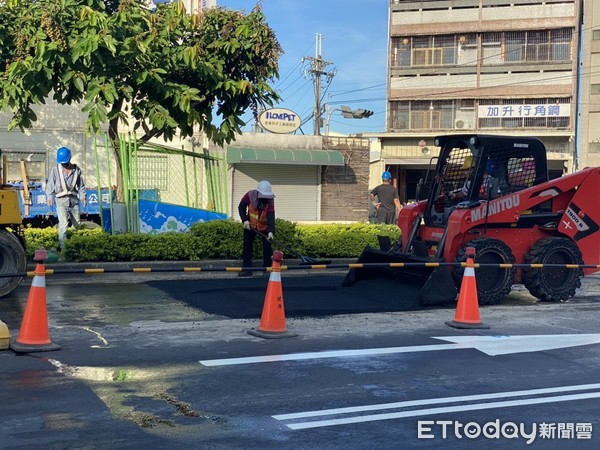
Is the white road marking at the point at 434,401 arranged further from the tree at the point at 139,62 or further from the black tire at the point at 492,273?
the tree at the point at 139,62

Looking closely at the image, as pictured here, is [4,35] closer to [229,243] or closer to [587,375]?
[229,243]

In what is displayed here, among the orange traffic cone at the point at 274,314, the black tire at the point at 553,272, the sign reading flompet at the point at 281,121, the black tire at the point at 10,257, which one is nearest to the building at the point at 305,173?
the sign reading flompet at the point at 281,121

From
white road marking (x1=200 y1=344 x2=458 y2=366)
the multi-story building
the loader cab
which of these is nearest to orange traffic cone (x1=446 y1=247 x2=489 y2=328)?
white road marking (x1=200 y1=344 x2=458 y2=366)

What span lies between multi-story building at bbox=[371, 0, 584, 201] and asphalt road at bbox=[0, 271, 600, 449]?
33509 millimetres

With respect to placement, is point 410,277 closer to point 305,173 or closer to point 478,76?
point 305,173

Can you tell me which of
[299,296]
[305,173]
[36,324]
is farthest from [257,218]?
[305,173]

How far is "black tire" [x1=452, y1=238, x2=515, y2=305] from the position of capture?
35.0ft

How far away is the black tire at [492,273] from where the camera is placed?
10.7 m

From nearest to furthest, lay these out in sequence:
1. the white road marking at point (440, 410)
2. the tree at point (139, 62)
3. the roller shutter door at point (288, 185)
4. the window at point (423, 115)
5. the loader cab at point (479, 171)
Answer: the white road marking at point (440, 410)
the loader cab at point (479, 171)
the tree at point (139, 62)
the roller shutter door at point (288, 185)
the window at point (423, 115)

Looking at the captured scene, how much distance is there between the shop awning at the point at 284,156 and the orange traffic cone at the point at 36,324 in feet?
84.7

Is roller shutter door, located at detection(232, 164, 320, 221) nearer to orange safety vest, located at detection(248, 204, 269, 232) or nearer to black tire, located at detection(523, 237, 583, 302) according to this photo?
orange safety vest, located at detection(248, 204, 269, 232)

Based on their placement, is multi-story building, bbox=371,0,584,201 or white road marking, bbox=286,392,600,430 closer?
white road marking, bbox=286,392,600,430

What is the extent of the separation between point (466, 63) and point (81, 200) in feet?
110

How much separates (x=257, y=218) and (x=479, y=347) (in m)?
6.32
